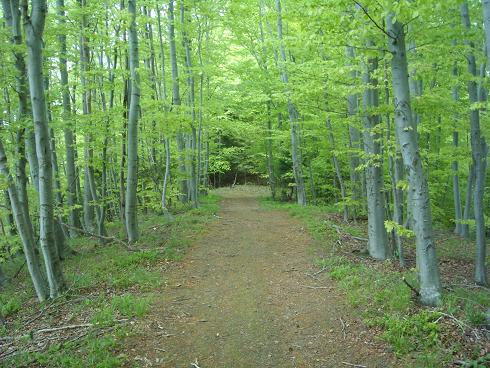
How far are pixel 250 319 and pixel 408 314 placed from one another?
7.51 ft

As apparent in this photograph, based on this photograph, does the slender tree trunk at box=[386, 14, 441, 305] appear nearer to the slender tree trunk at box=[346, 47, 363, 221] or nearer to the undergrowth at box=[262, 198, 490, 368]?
the undergrowth at box=[262, 198, 490, 368]

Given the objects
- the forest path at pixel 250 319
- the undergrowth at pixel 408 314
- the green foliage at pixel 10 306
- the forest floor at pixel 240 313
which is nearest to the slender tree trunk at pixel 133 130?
the forest floor at pixel 240 313

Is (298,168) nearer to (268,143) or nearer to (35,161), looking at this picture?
(268,143)

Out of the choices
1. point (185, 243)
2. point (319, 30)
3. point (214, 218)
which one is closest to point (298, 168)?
point (214, 218)

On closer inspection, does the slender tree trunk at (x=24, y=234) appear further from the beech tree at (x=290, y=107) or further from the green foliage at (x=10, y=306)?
the green foliage at (x=10, y=306)

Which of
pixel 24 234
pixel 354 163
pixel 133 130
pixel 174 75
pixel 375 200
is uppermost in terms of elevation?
pixel 174 75

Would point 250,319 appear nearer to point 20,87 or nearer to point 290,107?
point 20,87

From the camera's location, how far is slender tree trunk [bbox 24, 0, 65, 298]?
5.68 m

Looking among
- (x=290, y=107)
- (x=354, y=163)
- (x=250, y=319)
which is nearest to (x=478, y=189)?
(x=354, y=163)

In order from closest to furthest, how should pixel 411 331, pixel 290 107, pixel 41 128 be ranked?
pixel 411 331 → pixel 41 128 → pixel 290 107

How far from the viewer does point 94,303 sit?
6.07m

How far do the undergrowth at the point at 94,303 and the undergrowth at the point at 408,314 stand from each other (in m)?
3.43

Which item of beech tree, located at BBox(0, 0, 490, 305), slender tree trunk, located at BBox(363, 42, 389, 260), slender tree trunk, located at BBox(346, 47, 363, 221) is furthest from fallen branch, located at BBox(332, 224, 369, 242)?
slender tree trunk, located at BBox(363, 42, 389, 260)

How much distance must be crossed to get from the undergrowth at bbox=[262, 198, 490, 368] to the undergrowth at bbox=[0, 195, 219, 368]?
3434 mm
